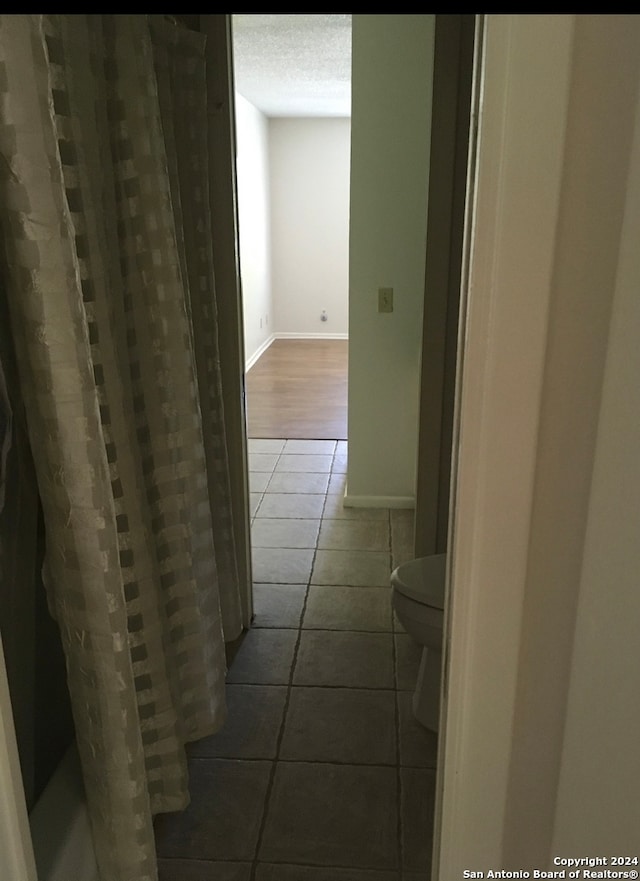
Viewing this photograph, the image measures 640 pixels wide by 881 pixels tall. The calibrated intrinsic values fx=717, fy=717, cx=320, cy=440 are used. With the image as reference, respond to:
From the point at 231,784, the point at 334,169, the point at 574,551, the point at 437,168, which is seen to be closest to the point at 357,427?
the point at 437,168

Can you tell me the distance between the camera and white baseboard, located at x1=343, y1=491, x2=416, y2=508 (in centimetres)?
360

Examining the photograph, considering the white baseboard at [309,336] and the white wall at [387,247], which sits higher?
the white wall at [387,247]

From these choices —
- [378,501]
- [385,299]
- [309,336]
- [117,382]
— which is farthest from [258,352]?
[117,382]

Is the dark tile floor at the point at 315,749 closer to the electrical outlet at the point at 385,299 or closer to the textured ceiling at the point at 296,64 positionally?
the electrical outlet at the point at 385,299

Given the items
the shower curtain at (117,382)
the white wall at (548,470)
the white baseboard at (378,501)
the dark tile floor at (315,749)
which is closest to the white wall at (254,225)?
the white baseboard at (378,501)

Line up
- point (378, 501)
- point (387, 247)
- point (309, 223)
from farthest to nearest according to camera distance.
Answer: point (309, 223), point (378, 501), point (387, 247)

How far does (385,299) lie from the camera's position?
323 cm

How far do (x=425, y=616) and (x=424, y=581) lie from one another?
12 cm

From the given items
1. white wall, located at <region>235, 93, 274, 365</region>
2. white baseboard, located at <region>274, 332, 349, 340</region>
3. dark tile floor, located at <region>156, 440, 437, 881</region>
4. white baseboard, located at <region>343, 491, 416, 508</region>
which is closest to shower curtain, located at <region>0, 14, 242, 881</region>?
dark tile floor, located at <region>156, 440, 437, 881</region>

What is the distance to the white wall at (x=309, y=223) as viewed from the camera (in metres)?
7.82

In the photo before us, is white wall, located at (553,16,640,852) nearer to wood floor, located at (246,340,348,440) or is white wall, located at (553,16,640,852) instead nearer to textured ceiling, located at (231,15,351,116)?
textured ceiling, located at (231,15,351,116)

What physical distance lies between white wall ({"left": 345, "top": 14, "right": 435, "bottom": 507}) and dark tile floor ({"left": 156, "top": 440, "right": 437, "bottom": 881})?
580 millimetres

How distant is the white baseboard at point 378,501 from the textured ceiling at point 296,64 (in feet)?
7.12

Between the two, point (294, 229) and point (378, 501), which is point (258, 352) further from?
point (378, 501)
